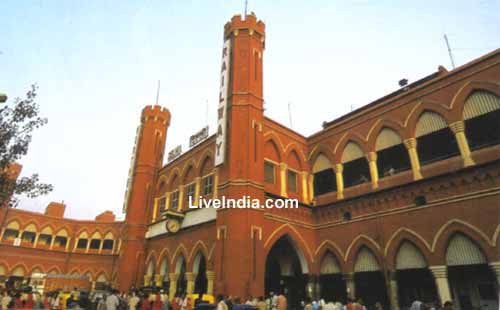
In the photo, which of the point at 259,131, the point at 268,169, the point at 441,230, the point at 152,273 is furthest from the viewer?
the point at 152,273

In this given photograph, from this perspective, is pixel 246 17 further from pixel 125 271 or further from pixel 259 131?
pixel 125 271

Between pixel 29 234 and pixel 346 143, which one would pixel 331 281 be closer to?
pixel 346 143

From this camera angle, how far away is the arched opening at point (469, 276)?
48.0 ft

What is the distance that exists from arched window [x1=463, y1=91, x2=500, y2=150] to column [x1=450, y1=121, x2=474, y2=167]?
27cm

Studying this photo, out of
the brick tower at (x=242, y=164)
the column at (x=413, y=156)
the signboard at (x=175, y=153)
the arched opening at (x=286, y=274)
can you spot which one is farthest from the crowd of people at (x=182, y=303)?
the signboard at (x=175, y=153)

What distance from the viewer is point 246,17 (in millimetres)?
22406

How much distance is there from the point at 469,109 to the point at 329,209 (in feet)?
31.5

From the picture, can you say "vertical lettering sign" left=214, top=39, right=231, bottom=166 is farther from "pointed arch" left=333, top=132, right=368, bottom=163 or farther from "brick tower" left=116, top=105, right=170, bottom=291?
"brick tower" left=116, top=105, right=170, bottom=291

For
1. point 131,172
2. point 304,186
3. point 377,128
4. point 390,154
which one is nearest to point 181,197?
point 131,172

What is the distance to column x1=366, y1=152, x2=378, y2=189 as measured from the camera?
19661mm

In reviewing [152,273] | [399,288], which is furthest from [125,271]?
[399,288]

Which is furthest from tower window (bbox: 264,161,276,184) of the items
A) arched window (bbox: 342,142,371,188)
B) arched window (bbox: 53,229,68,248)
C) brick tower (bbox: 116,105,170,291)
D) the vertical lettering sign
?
arched window (bbox: 53,229,68,248)

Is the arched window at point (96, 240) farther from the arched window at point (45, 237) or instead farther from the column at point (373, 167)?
the column at point (373, 167)

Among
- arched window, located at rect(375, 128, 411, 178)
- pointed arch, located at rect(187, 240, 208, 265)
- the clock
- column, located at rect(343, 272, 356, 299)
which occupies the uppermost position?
arched window, located at rect(375, 128, 411, 178)
